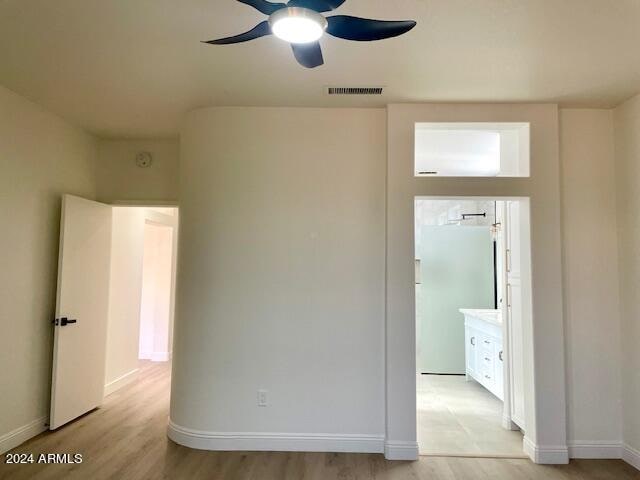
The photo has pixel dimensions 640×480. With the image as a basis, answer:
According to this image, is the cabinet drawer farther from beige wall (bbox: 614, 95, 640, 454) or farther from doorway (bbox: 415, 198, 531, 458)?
beige wall (bbox: 614, 95, 640, 454)

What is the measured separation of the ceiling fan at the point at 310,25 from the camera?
155 cm

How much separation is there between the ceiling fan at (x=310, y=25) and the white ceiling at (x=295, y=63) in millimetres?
400

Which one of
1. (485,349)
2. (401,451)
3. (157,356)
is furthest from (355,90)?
(157,356)

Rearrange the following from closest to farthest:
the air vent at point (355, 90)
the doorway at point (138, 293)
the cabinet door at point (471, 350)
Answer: the air vent at point (355, 90), the doorway at point (138, 293), the cabinet door at point (471, 350)

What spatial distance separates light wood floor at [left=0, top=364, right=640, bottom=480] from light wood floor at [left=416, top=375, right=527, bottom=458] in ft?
0.67

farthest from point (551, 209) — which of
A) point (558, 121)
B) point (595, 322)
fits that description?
point (595, 322)

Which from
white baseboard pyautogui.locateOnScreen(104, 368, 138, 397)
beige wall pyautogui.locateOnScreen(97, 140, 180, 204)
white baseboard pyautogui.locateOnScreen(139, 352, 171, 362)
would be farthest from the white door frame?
white baseboard pyautogui.locateOnScreen(139, 352, 171, 362)

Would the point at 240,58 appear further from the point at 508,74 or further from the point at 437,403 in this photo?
the point at 437,403

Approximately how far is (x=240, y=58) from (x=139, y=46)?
60 centimetres

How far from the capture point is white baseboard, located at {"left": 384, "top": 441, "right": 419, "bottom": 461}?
10.0 ft

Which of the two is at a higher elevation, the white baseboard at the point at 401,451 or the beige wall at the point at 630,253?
the beige wall at the point at 630,253

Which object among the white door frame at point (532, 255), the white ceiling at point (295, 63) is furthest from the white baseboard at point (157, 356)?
the white door frame at point (532, 255)

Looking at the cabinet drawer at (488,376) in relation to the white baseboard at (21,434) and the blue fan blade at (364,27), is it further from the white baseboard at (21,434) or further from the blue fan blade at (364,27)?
the white baseboard at (21,434)

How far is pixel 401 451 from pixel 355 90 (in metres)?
2.76
